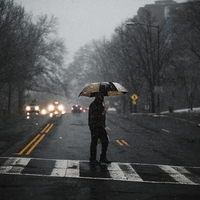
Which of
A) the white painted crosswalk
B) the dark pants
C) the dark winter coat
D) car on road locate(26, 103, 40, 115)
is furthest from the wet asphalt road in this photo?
car on road locate(26, 103, 40, 115)

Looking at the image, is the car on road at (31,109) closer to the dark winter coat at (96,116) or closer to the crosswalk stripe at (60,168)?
the crosswalk stripe at (60,168)

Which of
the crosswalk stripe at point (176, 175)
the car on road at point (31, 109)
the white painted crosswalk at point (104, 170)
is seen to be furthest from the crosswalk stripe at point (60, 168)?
the car on road at point (31, 109)

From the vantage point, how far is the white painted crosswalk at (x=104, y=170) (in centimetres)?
750

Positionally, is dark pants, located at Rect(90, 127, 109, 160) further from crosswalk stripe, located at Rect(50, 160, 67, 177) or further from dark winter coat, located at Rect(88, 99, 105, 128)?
crosswalk stripe, located at Rect(50, 160, 67, 177)

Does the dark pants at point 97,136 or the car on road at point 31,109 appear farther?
the car on road at point 31,109

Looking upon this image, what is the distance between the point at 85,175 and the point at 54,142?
6.65m

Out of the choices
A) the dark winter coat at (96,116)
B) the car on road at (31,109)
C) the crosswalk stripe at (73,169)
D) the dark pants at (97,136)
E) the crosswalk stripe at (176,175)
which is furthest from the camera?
the car on road at (31,109)

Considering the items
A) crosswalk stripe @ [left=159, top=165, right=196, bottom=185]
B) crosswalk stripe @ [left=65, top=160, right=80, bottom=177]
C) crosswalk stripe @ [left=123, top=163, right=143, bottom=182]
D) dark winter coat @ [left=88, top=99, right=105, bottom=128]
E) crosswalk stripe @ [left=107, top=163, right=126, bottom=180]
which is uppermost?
dark winter coat @ [left=88, top=99, right=105, bottom=128]

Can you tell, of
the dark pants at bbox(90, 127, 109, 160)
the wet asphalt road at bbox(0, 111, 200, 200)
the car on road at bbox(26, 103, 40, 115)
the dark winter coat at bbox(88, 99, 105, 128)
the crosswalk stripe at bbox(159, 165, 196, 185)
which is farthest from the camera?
the car on road at bbox(26, 103, 40, 115)

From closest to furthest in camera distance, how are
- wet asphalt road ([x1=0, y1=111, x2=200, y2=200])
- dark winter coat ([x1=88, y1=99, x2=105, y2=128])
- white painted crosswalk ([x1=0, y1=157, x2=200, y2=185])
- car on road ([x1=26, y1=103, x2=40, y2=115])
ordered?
wet asphalt road ([x1=0, y1=111, x2=200, y2=200]) → white painted crosswalk ([x1=0, y1=157, x2=200, y2=185]) → dark winter coat ([x1=88, y1=99, x2=105, y2=128]) → car on road ([x1=26, y1=103, x2=40, y2=115])

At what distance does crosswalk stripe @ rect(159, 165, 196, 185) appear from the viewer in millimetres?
7308

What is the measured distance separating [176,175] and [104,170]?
173 cm

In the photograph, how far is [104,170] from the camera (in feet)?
27.2

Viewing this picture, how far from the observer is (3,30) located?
3147 cm
